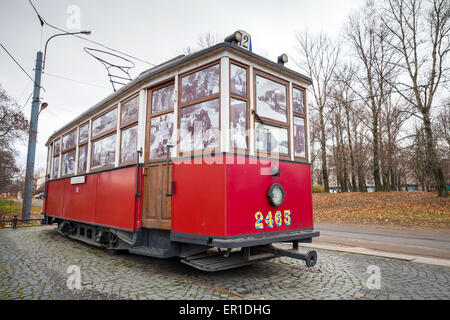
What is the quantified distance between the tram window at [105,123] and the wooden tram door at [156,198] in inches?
67.0

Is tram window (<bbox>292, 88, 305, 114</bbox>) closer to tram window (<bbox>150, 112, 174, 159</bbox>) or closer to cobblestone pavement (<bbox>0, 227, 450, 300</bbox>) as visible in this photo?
tram window (<bbox>150, 112, 174, 159</bbox>)

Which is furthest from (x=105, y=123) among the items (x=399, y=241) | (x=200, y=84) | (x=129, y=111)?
(x=399, y=241)

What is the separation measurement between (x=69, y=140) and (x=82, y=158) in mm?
1529

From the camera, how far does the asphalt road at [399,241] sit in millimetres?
6867

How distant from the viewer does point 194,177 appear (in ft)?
13.3

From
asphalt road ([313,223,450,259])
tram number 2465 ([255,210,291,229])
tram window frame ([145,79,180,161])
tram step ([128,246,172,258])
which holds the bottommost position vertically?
asphalt road ([313,223,450,259])

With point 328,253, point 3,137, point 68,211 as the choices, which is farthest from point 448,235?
point 3,137

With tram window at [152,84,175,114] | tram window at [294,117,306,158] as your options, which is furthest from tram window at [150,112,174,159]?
tram window at [294,117,306,158]

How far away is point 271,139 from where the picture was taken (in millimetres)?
4508

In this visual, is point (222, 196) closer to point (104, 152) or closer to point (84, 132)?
point (104, 152)

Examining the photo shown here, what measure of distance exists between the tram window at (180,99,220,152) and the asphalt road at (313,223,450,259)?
558 centimetres

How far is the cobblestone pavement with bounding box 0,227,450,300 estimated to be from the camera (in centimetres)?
363
